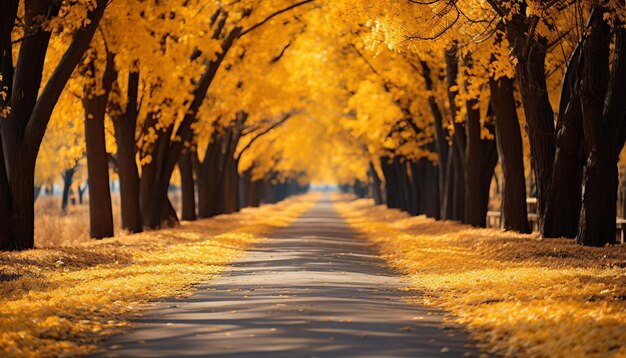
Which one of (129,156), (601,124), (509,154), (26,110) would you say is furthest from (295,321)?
(129,156)

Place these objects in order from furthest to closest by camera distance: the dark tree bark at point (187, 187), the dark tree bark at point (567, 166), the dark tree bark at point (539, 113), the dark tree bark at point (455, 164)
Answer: the dark tree bark at point (187, 187), the dark tree bark at point (455, 164), the dark tree bark at point (539, 113), the dark tree bark at point (567, 166)

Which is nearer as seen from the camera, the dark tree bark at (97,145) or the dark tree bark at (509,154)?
the dark tree bark at (97,145)

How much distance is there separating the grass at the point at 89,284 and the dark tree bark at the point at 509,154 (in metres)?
6.73

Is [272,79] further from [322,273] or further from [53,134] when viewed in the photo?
[322,273]

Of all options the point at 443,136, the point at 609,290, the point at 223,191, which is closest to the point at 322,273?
the point at 609,290

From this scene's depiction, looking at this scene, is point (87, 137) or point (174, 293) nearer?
point (174, 293)

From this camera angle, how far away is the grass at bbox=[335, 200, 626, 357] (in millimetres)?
Result: 10062

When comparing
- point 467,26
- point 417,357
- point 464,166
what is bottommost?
point 417,357

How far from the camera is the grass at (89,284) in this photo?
10578 mm

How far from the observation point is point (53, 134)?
58250 mm

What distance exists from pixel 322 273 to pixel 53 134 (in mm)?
42838

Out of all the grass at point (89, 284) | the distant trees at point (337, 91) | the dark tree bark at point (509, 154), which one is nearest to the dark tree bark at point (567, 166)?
the distant trees at point (337, 91)

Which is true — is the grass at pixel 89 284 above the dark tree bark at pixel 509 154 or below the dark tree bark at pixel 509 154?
below

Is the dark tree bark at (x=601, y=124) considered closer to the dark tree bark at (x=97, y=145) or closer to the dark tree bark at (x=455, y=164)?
the dark tree bark at (x=455, y=164)
